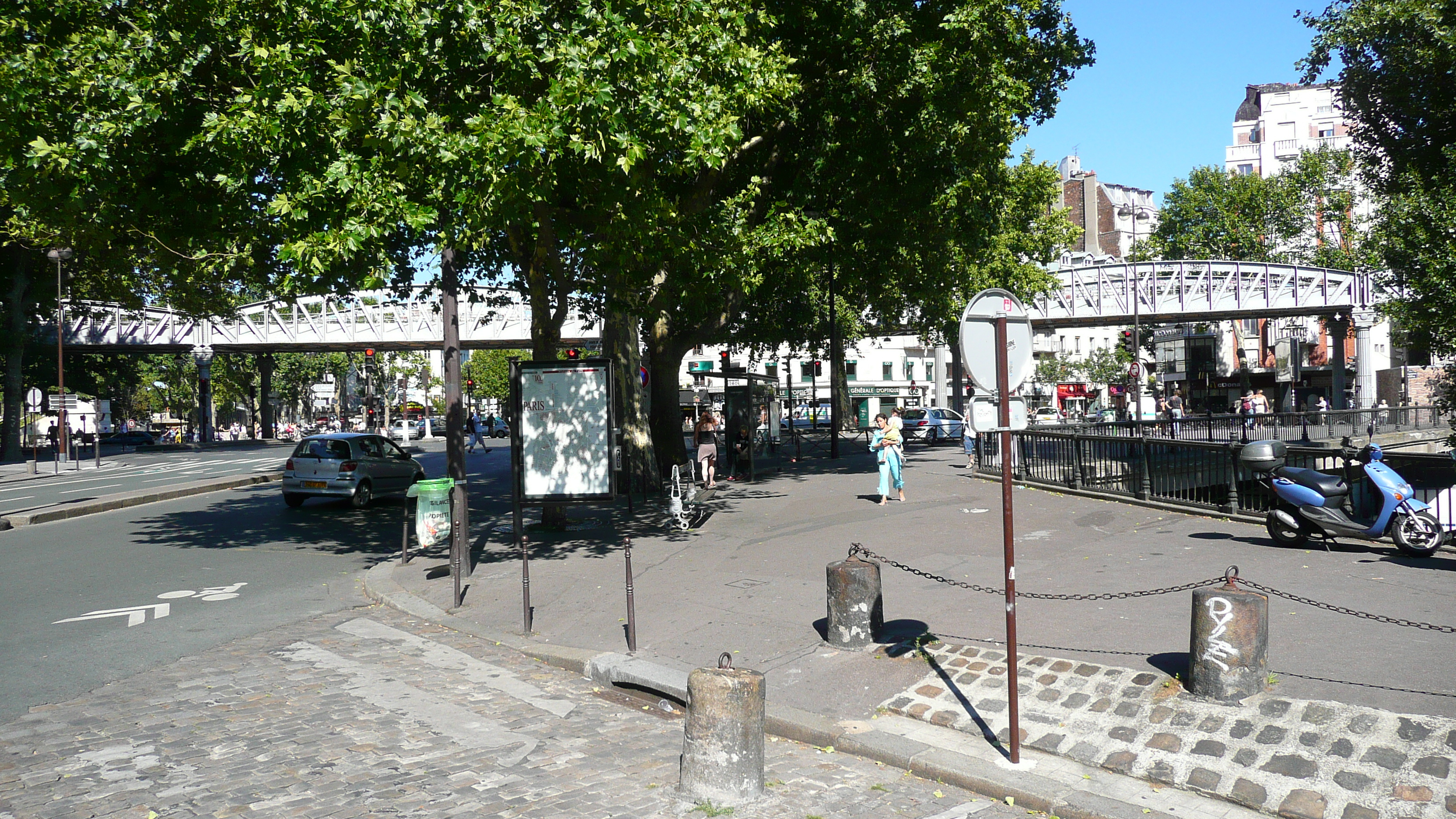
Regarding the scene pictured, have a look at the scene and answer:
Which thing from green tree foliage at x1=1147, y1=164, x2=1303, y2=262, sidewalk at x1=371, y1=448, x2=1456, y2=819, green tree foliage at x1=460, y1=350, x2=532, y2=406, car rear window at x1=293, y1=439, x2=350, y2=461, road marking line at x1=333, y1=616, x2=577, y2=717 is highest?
green tree foliage at x1=1147, y1=164, x2=1303, y2=262

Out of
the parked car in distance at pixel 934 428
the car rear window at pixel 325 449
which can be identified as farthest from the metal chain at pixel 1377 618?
the parked car in distance at pixel 934 428

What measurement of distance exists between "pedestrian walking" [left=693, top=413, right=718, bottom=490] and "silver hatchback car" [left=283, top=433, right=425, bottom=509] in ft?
18.5

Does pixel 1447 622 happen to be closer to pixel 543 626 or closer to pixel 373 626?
pixel 543 626

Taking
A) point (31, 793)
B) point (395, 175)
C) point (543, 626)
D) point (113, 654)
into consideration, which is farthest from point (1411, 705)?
point (395, 175)

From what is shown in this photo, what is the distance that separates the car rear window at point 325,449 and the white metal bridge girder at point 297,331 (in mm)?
31901

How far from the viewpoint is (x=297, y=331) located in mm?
61938

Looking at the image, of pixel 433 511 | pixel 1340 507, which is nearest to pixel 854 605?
pixel 433 511

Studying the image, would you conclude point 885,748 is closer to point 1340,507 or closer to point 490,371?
point 1340,507

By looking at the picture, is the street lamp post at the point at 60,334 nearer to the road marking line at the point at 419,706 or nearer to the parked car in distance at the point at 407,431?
the parked car in distance at the point at 407,431

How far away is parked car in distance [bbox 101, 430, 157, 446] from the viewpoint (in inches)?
2598

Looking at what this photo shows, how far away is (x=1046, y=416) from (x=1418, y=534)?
44049 millimetres

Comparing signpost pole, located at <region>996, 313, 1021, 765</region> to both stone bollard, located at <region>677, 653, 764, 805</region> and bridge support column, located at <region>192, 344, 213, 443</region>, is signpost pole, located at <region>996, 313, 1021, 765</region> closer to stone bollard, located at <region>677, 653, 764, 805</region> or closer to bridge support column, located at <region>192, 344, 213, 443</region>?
stone bollard, located at <region>677, 653, 764, 805</region>

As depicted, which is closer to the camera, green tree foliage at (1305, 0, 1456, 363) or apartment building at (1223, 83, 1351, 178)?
green tree foliage at (1305, 0, 1456, 363)

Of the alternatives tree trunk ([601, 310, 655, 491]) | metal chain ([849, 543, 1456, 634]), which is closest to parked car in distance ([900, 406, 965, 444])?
tree trunk ([601, 310, 655, 491])
